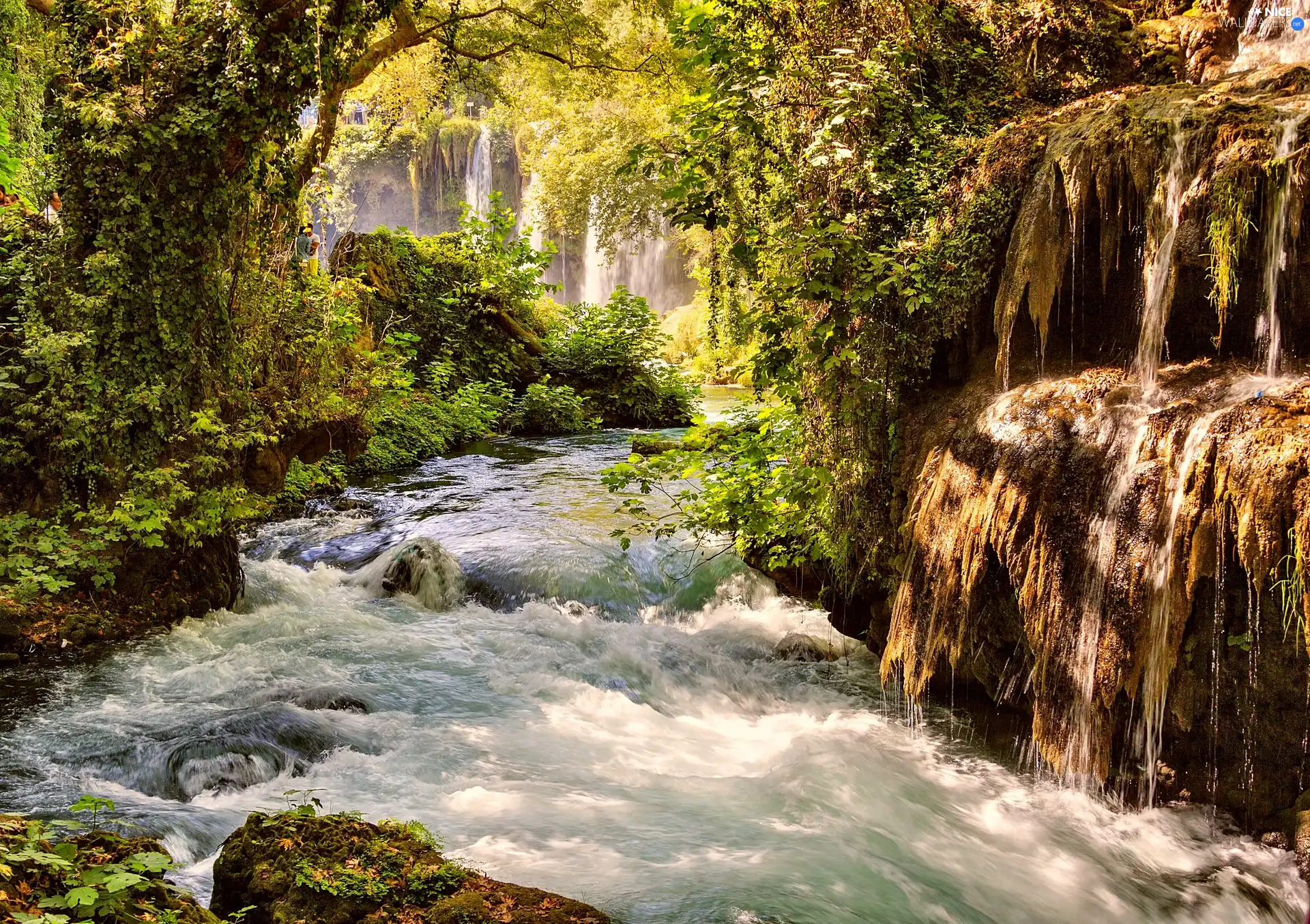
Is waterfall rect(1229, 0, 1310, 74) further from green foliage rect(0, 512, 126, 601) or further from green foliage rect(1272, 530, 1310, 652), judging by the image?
green foliage rect(0, 512, 126, 601)

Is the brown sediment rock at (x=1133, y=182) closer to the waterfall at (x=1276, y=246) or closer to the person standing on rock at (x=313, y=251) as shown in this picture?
the waterfall at (x=1276, y=246)

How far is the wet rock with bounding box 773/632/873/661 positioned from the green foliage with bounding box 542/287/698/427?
11.3m

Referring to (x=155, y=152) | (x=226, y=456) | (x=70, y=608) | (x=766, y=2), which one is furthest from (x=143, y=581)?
(x=766, y=2)

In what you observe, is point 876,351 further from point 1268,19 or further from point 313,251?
point 313,251

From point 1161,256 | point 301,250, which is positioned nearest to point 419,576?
point 301,250

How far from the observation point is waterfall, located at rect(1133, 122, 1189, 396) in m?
4.51

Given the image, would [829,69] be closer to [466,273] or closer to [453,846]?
[453,846]

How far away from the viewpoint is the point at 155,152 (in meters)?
6.17

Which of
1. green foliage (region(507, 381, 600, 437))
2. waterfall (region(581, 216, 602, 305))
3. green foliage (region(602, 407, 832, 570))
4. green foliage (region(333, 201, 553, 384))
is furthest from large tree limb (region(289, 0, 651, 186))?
waterfall (region(581, 216, 602, 305))

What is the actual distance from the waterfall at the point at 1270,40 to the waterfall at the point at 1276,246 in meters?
2.18

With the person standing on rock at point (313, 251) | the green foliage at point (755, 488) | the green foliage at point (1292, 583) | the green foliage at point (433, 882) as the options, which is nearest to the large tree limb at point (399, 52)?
the person standing on rock at point (313, 251)

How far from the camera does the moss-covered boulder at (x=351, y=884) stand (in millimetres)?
2885

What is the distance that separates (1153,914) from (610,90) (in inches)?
553

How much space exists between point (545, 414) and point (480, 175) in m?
27.5
